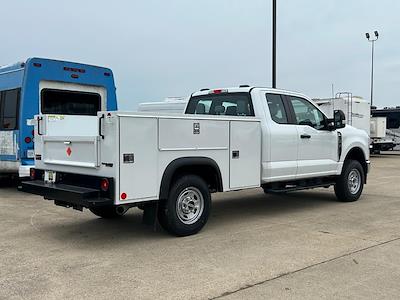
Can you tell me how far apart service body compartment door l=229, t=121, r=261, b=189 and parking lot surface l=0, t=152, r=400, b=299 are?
2.34ft

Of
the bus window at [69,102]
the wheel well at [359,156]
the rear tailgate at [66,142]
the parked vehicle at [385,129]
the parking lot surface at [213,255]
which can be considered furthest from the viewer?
the parked vehicle at [385,129]

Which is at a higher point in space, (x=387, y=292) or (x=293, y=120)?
(x=293, y=120)

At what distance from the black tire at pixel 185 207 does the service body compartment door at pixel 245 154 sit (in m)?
0.61

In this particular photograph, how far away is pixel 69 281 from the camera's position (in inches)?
188

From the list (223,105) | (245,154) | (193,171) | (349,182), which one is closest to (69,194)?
(193,171)

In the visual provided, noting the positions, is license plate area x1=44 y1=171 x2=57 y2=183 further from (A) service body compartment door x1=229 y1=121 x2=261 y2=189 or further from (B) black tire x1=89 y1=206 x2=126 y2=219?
(A) service body compartment door x1=229 y1=121 x2=261 y2=189

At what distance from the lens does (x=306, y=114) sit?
8.76m

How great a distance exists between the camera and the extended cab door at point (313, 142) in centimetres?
844

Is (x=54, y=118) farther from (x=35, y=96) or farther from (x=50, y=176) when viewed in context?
(x=35, y=96)

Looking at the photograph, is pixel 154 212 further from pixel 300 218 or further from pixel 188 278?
pixel 300 218

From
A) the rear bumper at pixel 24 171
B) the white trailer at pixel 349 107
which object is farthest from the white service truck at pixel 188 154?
the white trailer at pixel 349 107

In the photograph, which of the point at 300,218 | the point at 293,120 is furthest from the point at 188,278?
the point at 293,120

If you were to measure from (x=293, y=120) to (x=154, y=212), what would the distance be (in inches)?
129

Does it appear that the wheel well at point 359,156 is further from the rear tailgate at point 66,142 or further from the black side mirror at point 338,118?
the rear tailgate at point 66,142
